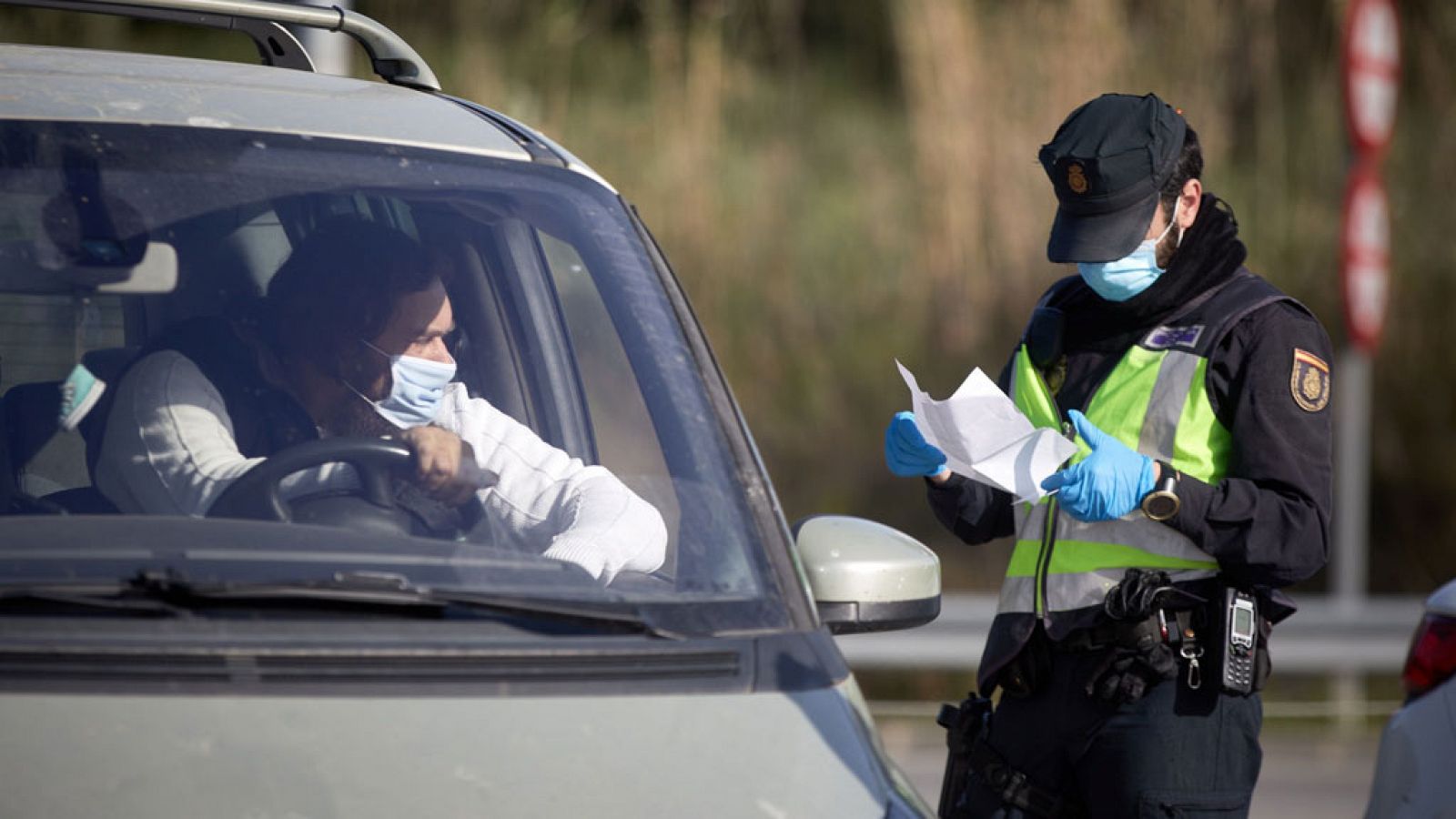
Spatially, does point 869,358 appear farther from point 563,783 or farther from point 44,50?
point 563,783

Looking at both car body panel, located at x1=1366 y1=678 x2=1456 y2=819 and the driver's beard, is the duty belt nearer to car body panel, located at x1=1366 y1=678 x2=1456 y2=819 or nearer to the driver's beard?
car body panel, located at x1=1366 y1=678 x2=1456 y2=819

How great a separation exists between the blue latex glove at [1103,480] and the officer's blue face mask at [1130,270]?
1.07 feet

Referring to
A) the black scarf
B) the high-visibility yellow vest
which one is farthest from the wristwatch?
the black scarf

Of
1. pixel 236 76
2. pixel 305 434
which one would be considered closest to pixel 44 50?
pixel 236 76

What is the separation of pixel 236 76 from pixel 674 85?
9.99 meters

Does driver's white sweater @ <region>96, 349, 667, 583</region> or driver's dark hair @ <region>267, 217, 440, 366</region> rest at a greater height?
driver's dark hair @ <region>267, 217, 440, 366</region>

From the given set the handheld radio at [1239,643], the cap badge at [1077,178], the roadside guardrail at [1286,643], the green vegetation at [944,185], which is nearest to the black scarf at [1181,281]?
the cap badge at [1077,178]

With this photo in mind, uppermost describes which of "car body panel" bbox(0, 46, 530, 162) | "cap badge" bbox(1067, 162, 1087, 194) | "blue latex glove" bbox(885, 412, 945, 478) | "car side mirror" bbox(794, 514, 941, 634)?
"car body panel" bbox(0, 46, 530, 162)

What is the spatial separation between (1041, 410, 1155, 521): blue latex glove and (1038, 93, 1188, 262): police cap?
339mm

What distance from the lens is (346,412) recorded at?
2.98 metres

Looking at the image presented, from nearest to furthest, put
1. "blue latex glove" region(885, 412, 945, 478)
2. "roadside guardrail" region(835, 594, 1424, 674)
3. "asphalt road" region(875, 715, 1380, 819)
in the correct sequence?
"blue latex glove" region(885, 412, 945, 478)
"asphalt road" region(875, 715, 1380, 819)
"roadside guardrail" region(835, 594, 1424, 674)

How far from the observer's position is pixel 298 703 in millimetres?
2293

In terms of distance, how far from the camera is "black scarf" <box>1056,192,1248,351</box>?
3.45m

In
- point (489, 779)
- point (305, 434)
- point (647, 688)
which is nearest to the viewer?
point (489, 779)
